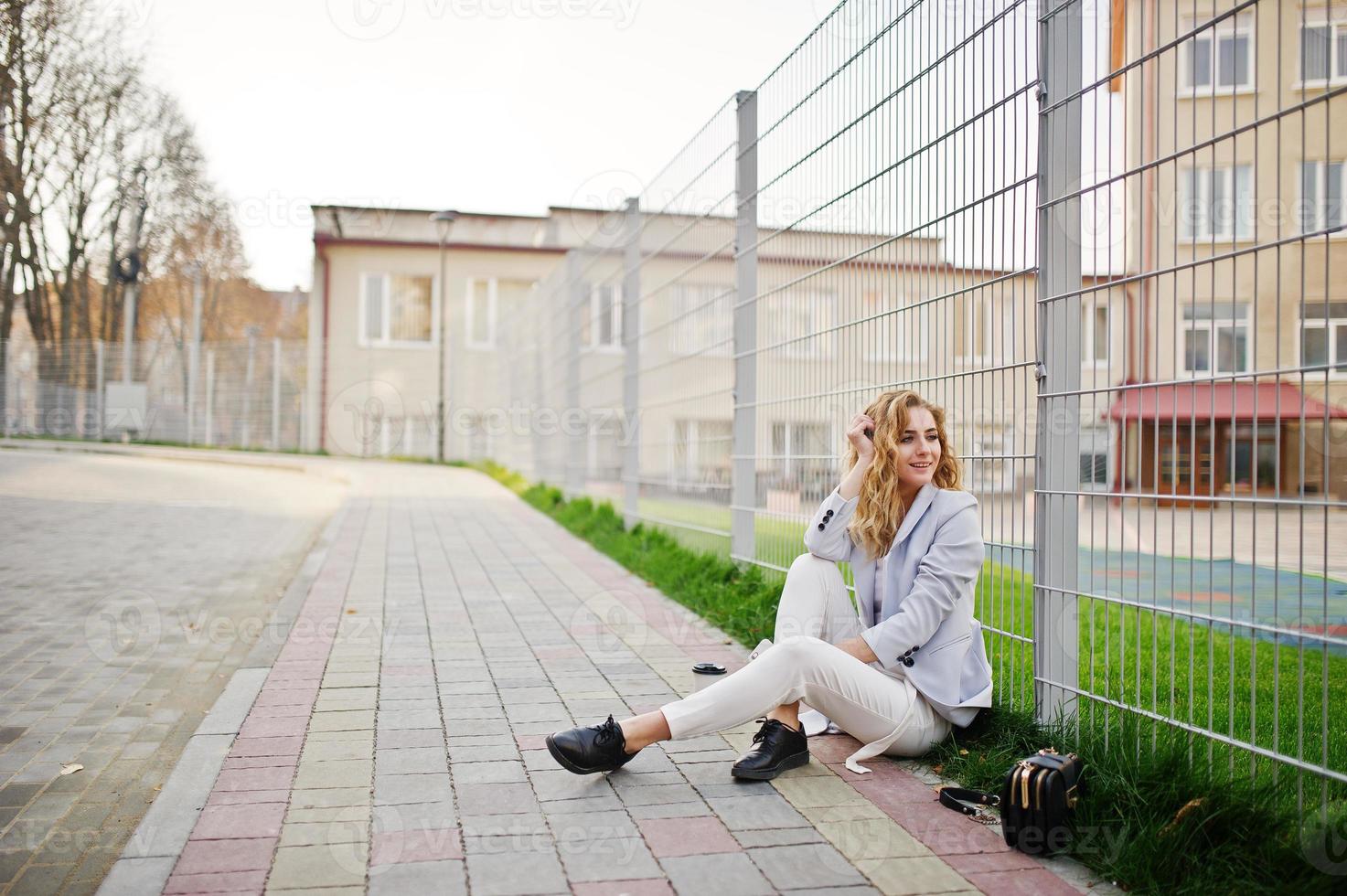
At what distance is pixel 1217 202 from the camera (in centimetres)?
292

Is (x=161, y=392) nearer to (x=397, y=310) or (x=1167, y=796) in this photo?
(x=397, y=310)

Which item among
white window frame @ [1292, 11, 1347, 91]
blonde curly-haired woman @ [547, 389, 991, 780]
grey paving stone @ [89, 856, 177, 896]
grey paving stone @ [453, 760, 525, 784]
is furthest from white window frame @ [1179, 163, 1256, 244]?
grey paving stone @ [89, 856, 177, 896]

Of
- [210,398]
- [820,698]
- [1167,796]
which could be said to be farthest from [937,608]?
[210,398]

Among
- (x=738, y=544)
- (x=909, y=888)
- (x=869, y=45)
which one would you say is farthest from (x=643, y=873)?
(x=738, y=544)

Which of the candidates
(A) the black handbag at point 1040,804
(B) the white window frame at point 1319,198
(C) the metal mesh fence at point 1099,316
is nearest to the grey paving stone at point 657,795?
(A) the black handbag at point 1040,804

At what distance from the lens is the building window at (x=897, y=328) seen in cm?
458

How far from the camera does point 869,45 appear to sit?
5180mm

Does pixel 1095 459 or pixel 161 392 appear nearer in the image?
pixel 1095 459

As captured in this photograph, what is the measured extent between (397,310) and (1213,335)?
30456 mm

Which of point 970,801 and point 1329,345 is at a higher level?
point 1329,345

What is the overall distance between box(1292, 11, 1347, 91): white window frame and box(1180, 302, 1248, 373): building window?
543 millimetres

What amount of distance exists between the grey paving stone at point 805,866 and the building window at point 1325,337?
5.37 feet

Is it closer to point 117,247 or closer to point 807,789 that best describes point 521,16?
point 807,789

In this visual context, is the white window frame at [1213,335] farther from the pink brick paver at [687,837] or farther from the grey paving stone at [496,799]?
the grey paving stone at [496,799]
